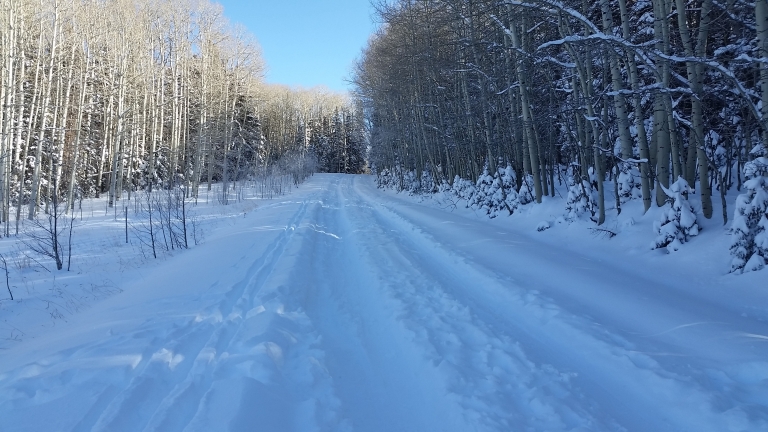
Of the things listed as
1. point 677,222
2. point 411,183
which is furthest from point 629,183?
point 411,183

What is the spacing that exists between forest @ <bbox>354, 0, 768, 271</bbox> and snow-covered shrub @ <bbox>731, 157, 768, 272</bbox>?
0.05 ft

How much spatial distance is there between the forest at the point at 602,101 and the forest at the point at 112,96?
458 inches

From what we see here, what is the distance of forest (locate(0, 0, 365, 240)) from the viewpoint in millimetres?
16656

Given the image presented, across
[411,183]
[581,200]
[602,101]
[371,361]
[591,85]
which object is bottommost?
[371,361]

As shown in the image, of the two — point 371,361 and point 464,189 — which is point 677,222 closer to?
point 371,361

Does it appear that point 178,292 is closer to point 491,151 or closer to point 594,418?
point 594,418

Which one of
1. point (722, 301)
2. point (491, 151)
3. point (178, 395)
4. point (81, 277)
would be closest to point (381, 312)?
point (178, 395)

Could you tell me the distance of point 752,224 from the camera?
5316 mm

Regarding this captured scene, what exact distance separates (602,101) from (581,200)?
2.88 m

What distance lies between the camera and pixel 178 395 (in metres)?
2.99

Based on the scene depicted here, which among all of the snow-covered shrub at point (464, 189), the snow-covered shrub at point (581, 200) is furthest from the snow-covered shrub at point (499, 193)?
the snow-covered shrub at point (581, 200)

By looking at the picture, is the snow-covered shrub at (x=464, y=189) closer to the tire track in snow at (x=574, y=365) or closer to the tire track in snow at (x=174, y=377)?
the tire track in snow at (x=574, y=365)

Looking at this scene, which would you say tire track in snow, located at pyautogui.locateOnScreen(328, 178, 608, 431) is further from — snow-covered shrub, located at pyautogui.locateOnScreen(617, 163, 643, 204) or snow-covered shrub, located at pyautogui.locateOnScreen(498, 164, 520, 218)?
snow-covered shrub, located at pyautogui.locateOnScreen(498, 164, 520, 218)

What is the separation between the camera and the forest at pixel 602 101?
6.55 m
